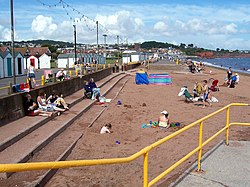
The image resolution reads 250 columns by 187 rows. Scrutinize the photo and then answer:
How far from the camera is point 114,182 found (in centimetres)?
632

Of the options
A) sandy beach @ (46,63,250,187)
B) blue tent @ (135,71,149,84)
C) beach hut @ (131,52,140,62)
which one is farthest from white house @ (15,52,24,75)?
beach hut @ (131,52,140,62)

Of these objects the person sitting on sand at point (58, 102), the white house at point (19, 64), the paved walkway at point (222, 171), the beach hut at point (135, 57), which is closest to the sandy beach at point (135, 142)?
the paved walkway at point (222, 171)

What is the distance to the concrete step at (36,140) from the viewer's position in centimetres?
689

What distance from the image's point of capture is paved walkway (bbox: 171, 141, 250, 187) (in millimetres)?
4645

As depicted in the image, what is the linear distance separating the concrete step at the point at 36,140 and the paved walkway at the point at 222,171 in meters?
3.29

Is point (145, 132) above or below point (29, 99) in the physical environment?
below

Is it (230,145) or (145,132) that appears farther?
(145,132)

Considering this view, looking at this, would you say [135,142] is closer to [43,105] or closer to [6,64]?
[43,105]

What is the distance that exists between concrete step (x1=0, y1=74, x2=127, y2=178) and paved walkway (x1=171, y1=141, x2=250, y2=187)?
3.29m

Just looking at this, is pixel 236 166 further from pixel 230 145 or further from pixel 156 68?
pixel 156 68

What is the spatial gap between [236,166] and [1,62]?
2664 centimetres

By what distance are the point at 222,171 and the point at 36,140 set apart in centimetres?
493

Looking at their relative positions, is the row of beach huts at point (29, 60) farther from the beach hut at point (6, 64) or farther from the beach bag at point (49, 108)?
the beach bag at point (49, 108)

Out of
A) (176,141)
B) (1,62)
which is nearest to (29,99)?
(176,141)
